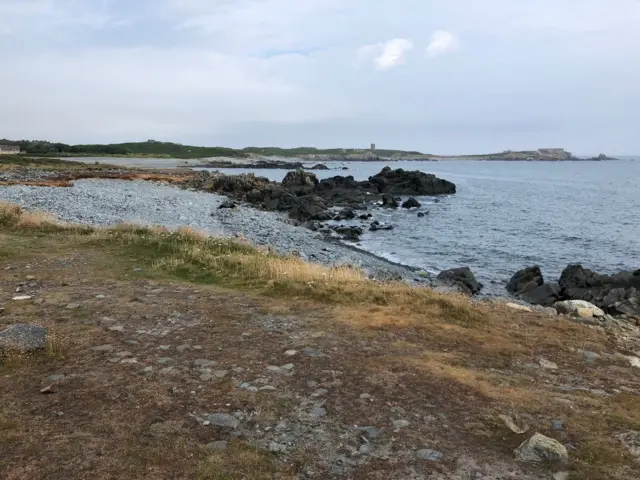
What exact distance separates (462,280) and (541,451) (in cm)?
1617

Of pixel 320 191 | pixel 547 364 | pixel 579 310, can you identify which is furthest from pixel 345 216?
pixel 547 364

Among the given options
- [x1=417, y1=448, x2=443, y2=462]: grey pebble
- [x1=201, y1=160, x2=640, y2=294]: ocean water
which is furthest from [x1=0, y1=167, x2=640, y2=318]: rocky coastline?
[x1=417, y1=448, x2=443, y2=462]: grey pebble

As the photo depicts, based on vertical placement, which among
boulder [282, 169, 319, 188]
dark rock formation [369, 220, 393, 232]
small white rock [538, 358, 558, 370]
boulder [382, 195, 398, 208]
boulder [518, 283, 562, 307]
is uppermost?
boulder [282, 169, 319, 188]

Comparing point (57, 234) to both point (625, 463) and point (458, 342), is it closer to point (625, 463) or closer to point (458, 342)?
point (458, 342)

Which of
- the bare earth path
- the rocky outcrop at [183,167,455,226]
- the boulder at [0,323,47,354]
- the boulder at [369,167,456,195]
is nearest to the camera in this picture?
the bare earth path

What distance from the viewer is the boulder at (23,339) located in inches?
270

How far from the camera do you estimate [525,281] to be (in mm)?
21109

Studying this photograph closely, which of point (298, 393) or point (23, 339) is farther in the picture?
point (23, 339)

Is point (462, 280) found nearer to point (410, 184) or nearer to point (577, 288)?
point (577, 288)

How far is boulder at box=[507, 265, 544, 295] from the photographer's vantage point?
20.4m

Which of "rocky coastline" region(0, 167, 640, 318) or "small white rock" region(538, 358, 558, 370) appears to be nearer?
"small white rock" region(538, 358, 558, 370)

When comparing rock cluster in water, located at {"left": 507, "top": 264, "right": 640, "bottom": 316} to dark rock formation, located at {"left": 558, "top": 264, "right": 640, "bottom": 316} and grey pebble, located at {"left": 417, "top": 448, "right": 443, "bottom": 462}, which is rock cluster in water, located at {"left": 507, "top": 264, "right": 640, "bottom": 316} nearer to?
dark rock formation, located at {"left": 558, "top": 264, "right": 640, "bottom": 316}

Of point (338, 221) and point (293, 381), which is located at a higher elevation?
point (293, 381)

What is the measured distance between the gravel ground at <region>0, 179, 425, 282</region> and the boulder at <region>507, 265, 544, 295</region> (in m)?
3.70
